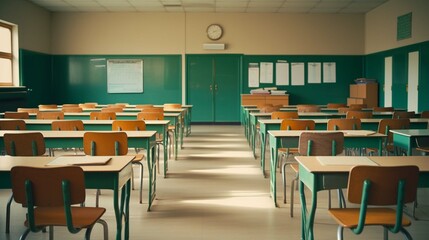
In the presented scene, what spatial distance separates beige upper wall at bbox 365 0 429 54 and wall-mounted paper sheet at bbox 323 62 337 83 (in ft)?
3.48

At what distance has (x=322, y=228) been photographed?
3980 millimetres

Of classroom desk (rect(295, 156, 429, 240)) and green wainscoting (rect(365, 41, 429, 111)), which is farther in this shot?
green wainscoting (rect(365, 41, 429, 111))

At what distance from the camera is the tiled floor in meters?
3.83

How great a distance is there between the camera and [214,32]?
565 inches

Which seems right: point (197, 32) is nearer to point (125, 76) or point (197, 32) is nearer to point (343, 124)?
point (125, 76)

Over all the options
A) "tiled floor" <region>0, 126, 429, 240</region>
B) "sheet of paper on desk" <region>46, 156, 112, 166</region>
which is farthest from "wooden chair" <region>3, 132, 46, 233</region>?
"sheet of paper on desk" <region>46, 156, 112, 166</region>

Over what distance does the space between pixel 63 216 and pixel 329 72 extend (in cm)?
1265

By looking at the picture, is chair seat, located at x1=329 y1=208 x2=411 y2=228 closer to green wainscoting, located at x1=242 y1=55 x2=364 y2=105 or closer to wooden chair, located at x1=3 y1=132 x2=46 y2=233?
wooden chair, located at x1=3 y1=132 x2=46 y2=233

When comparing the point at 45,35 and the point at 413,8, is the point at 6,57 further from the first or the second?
the point at 413,8

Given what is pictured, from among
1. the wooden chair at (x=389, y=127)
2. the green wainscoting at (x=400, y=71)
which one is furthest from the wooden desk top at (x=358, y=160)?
the green wainscoting at (x=400, y=71)

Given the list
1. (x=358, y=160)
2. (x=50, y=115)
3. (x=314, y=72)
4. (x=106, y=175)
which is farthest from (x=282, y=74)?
(x=106, y=175)

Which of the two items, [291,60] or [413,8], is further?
[291,60]

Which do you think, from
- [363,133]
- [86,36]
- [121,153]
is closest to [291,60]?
[86,36]

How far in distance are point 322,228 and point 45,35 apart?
11.7 metres
